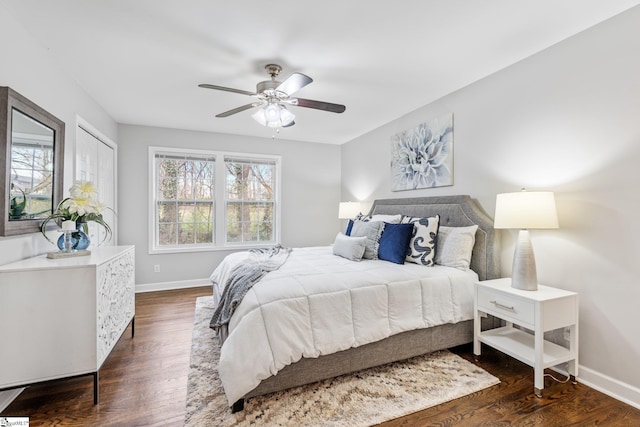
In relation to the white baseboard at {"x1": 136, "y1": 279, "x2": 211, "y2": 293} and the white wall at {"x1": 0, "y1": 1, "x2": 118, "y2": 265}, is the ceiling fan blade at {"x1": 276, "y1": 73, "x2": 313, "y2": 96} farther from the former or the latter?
the white baseboard at {"x1": 136, "y1": 279, "x2": 211, "y2": 293}

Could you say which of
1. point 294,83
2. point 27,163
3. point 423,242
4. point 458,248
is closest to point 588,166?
point 458,248

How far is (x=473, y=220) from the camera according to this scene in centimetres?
280

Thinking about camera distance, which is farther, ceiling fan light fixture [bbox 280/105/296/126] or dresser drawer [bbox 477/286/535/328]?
ceiling fan light fixture [bbox 280/105/296/126]

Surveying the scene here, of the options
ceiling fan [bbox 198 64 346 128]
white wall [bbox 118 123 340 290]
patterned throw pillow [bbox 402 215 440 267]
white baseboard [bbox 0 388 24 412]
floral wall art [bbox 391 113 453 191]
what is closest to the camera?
white baseboard [bbox 0 388 24 412]

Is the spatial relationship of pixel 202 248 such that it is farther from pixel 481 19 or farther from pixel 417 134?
pixel 481 19

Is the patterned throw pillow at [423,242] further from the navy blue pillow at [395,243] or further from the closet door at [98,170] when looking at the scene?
the closet door at [98,170]

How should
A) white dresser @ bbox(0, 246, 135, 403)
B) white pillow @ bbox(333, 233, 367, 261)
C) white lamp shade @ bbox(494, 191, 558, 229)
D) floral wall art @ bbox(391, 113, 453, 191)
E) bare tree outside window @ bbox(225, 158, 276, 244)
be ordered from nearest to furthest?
white dresser @ bbox(0, 246, 135, 403)
white lamp shade @ bbox(494, 191, 558, 229)
white pillow @ bbox(333, 233, 367, 261)
floral wall art @ bbox(391, 113, 453, 191)
bare tree outside window @ bbox(225, 158, 276, 244)

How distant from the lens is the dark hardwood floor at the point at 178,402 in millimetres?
1694

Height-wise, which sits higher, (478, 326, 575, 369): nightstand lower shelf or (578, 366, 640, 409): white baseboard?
(478, 326, 575, 369): nightstand lower shelf

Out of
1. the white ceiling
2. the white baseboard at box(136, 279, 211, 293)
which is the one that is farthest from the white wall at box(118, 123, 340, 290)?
the white ceiling

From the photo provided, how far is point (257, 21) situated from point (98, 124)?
2731mm

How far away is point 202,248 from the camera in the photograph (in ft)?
15.3

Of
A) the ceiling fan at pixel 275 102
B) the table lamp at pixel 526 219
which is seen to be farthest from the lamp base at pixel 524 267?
the ceiling fan at pixel 275 102

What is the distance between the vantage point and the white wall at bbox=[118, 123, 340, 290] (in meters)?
4.31
